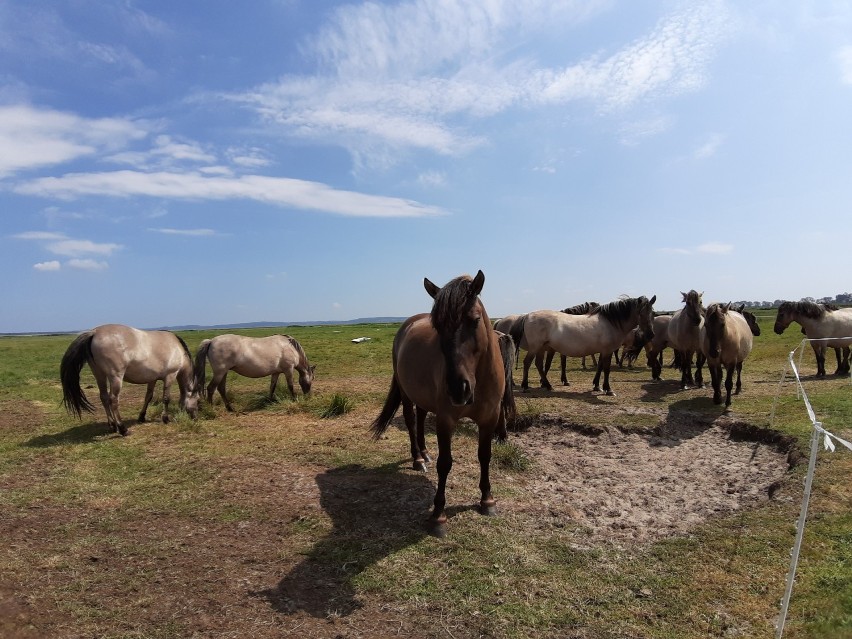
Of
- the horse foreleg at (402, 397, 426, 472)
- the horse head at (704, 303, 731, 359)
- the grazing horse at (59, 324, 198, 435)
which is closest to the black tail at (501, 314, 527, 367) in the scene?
the horse head at (704, 303, 731, 359)

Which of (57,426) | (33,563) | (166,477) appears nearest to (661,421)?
(166,477)

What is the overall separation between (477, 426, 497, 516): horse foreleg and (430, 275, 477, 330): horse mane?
4.62 ft

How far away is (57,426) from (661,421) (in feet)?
37.6

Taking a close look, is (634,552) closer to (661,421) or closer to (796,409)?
(661,421)

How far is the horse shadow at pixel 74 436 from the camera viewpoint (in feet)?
26.4

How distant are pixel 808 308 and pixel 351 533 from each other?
14.8 meters

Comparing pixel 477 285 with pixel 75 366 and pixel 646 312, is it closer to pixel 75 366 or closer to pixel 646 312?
A: pixel 75 366

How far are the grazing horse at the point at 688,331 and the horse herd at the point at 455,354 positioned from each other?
1.0 inches

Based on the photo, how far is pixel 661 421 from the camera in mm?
8742

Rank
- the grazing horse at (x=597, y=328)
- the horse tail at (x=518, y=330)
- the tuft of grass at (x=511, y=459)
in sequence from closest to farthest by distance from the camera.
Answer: the tuft of grass at (x=511, y=459)
the grazing horse at (x=597, y=328)
the horse tail at (x=518, y=330)

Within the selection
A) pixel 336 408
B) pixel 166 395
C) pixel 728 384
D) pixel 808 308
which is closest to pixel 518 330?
pixel 728 384

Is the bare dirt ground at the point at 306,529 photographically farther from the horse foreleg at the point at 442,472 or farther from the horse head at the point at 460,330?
the horse head at the point at 460,330

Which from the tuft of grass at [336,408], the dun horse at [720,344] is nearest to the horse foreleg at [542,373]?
the dun horse at [720,344]

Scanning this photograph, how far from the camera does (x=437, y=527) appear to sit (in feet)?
14.7
